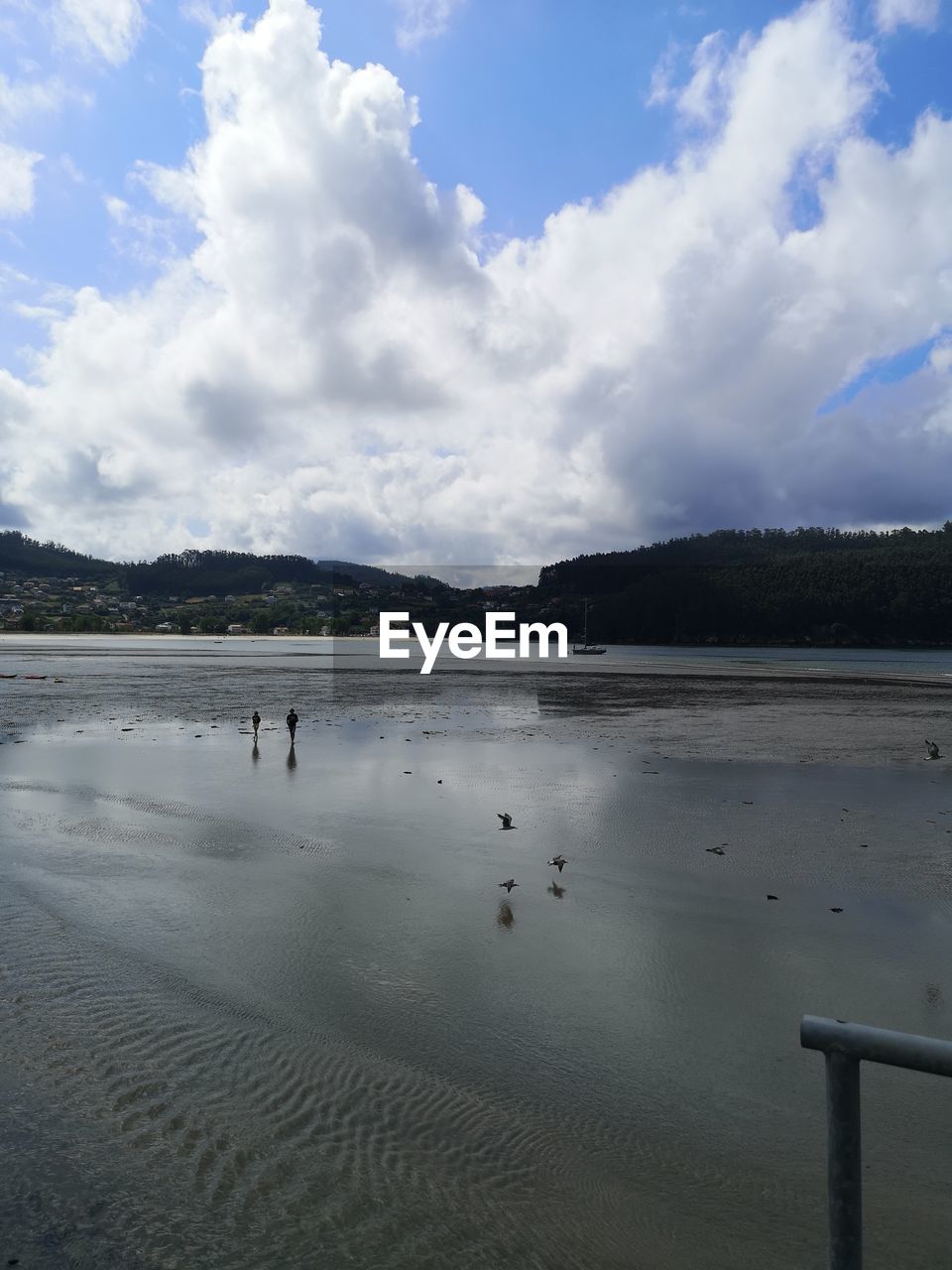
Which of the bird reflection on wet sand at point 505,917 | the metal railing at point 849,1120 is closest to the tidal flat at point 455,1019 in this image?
the bird reflection on wet sand at point 505,917

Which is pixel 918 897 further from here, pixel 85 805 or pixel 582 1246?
pixel 85 805

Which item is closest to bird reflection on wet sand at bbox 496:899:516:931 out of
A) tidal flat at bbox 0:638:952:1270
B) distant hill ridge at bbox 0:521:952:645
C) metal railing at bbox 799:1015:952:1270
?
tidal flat at bbox 0:638:952:1270

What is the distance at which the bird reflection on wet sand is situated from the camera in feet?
28.4

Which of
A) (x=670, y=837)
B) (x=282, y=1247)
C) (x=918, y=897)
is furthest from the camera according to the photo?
(x=670, y=837)

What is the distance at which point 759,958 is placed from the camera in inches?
311

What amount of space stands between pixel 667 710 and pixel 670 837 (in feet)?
78.1

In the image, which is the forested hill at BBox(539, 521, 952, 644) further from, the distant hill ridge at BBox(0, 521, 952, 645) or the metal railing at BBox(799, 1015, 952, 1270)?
the metal railing at BBox(799, 1015, 952, 1270)

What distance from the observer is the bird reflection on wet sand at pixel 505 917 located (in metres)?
8.66

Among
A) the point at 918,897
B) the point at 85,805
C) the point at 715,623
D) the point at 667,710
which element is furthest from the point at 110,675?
the point at 715,623

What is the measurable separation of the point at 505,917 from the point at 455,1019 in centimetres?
249

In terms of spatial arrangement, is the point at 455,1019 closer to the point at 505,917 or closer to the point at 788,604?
the point at 505,917

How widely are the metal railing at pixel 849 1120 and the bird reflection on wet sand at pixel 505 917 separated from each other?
668 centimetres

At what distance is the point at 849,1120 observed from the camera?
83.6 inches

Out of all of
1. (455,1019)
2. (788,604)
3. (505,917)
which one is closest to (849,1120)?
(455,1019)
